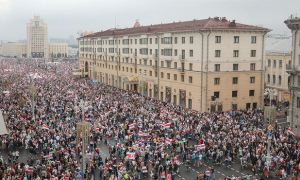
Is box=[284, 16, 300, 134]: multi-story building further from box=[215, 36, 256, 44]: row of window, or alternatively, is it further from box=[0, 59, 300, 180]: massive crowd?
box=[215, 36, 256, 44]: row of window

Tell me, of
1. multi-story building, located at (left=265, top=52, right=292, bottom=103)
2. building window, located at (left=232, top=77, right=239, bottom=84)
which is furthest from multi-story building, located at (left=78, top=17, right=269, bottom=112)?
multi-story building, located at (left=265, top=52, right=292, bottom=103)

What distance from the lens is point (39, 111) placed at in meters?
51.2

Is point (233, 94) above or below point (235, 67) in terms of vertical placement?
below

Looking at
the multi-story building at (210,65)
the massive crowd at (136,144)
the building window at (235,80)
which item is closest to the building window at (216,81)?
the multi-story building at (210,65)

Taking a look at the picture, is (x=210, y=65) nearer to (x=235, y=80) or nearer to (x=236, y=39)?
(x=235, y=80)

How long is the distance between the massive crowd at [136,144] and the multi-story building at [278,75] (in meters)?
15.6

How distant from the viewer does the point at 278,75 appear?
68.8 metres

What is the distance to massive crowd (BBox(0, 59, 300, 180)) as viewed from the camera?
97.4 feet

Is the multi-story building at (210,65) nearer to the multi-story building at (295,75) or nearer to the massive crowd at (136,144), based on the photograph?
the massive crowd at (136,144)

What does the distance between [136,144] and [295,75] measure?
20.6m

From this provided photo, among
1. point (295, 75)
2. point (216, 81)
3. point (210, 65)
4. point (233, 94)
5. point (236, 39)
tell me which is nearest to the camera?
point (295, 75)

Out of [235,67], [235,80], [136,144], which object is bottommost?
[136,144]

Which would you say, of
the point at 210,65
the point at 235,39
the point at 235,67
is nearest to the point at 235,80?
the point at 235,67

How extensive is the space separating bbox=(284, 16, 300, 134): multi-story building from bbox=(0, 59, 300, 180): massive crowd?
3265mm
